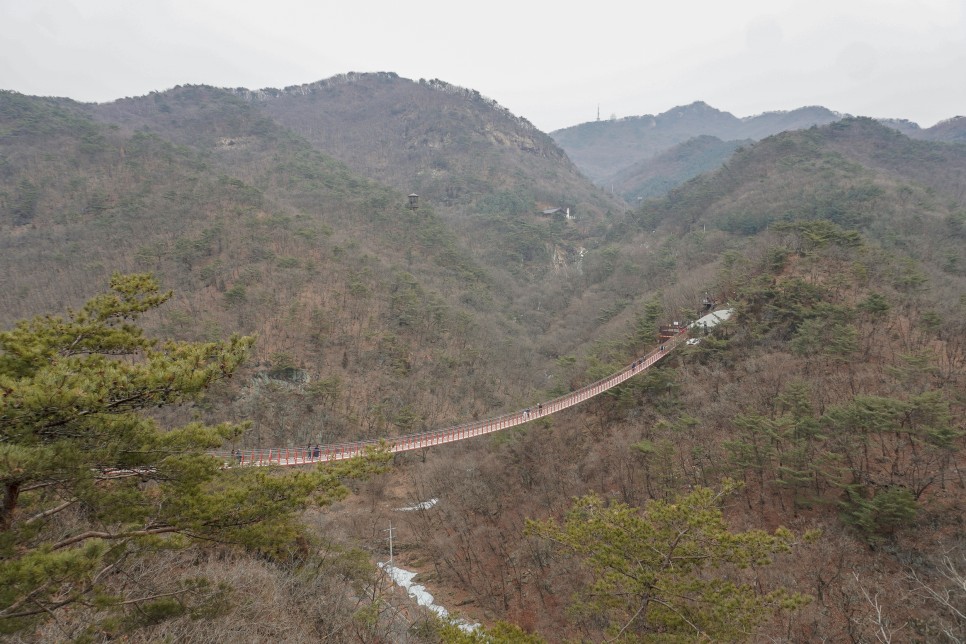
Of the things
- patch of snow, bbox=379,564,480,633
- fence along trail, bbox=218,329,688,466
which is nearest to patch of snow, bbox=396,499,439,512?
patch of snow, bbox=379,564,480,633

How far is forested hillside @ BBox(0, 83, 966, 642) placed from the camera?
6168 mm

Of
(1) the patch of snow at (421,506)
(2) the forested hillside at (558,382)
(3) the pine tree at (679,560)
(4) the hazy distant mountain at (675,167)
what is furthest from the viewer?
(4) the hazy distant mountain at (675,167)

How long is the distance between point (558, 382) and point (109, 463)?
20009 mm

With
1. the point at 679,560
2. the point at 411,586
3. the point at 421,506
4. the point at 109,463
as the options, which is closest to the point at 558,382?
the point at 421,506

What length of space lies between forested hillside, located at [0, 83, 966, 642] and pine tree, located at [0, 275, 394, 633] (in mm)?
142

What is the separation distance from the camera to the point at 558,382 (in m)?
22.6

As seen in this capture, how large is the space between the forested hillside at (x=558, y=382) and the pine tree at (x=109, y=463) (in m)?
0.14

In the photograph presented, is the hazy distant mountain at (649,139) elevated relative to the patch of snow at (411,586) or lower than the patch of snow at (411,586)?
elevated

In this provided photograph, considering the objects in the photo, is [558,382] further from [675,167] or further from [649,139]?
[649,139]

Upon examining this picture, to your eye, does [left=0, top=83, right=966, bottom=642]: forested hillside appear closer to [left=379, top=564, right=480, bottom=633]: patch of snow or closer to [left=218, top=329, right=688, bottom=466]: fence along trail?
[left=379, top=564, right=480, bottom=633]: patch of snow

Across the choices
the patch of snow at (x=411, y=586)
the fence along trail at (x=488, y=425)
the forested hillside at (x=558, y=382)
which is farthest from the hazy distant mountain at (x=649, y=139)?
the patch of snow at (x=411, y=586)

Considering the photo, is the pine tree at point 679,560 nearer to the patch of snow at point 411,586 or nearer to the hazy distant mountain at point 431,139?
the patch of snow at point 411,586

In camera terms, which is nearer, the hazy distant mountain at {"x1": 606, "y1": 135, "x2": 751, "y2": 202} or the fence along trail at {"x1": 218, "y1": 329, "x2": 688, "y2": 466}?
the fence along trail at {"x1": 218, "y1": 329, "x2": 688, "y2": 466}

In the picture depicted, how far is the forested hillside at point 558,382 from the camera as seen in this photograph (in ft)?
20.2
